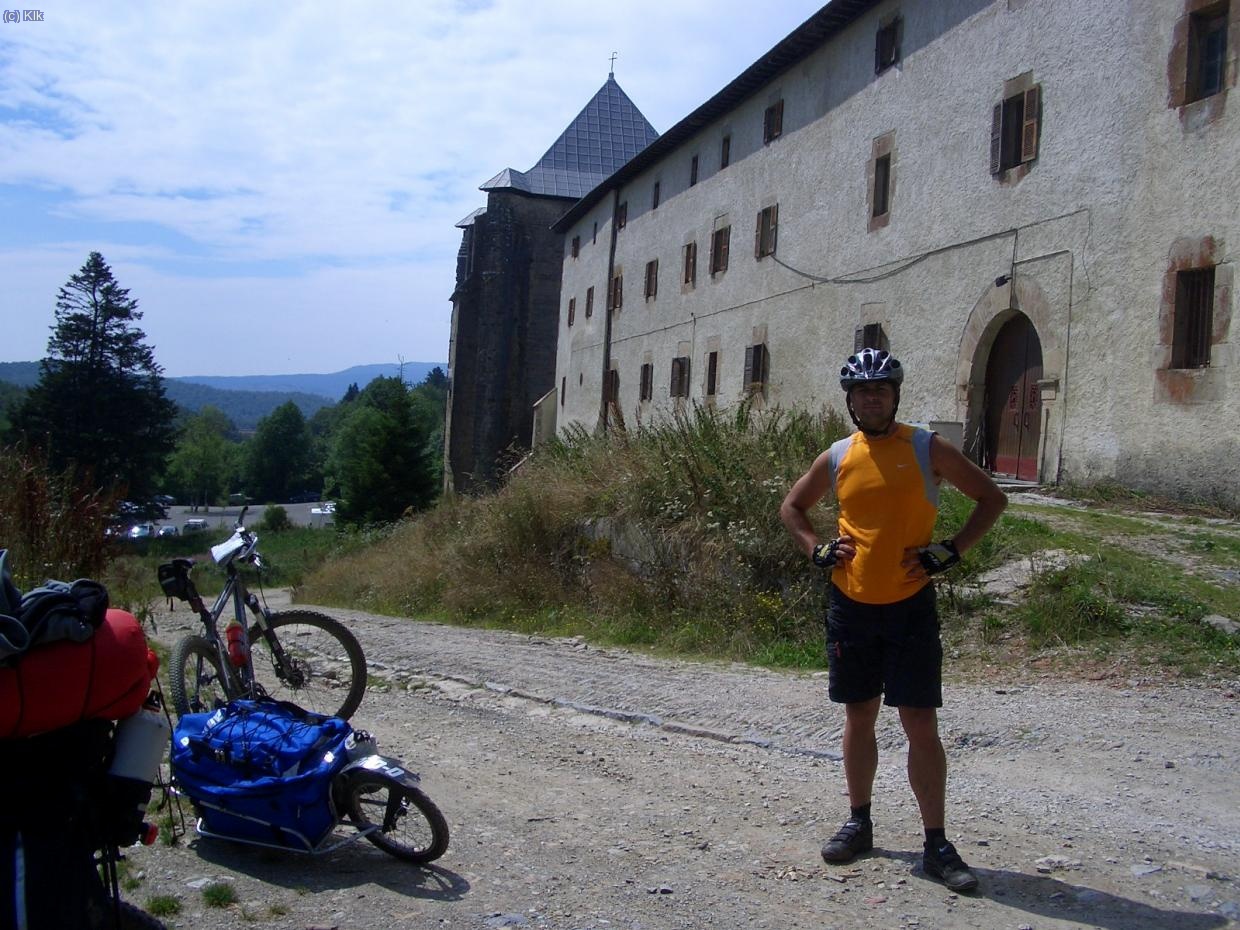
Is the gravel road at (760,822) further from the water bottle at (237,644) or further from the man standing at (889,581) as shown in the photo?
the water bottle at (237,644)

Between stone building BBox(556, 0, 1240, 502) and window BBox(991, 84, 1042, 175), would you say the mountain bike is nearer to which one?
stone building BBox(556, 0, 1240, 502)

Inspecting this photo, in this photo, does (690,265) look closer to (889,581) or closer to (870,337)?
(870,337)

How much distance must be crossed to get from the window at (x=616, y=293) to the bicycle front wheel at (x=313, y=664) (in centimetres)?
2928

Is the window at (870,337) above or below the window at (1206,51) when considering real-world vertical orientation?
below

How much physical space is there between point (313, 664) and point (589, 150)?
155 ft

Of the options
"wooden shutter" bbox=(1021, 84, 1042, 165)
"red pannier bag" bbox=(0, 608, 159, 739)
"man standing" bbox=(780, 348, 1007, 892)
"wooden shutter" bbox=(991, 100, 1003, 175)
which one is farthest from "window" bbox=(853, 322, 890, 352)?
"red pannier bag" bbox=(0, 608, 159, 739)

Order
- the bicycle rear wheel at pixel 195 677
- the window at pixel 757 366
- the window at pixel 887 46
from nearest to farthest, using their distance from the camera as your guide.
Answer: the bicycle rear wheel at pixel 195 677 < the window at pixel 887 46 < the window at pixel 757 366

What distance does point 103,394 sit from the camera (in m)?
54.4

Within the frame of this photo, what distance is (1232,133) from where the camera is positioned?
12602 mm

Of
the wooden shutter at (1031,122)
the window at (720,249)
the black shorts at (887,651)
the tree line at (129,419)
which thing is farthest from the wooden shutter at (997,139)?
the tree line at (129,419)

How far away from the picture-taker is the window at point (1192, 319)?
515 inches

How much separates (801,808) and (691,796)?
20.8 inches

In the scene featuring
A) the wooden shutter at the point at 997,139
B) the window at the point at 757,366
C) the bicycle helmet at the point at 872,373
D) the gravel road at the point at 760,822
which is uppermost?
the wooden shutter at the point at 997,139

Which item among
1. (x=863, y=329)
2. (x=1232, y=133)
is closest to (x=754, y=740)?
(x=1232, y=133)
